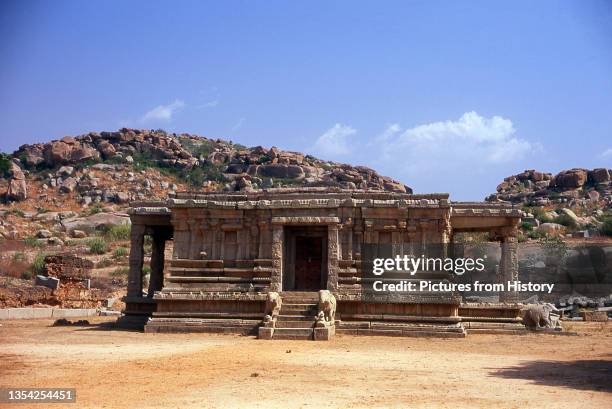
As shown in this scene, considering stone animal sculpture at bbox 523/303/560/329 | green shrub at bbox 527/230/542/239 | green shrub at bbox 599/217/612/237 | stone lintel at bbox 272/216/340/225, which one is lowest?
stone animal sculpture at bbox 523/303/560/329

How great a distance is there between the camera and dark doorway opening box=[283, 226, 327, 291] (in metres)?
22.3

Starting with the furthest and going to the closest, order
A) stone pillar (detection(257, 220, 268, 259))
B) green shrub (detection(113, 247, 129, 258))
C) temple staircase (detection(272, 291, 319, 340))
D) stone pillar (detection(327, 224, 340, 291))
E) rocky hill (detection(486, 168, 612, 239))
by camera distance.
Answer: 1. rocky hill (detection(486, 168, 612, 239))
2. green shrub (detection(113, 247, 129, 258))
3. stone pillar (detection(257, 220, 268, 259))
4. stone pillar (detection(327, 224, 340, 291))
5. temple staircase (detection(272, 291, 319, 340))

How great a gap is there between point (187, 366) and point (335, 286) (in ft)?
30.0

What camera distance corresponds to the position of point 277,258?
21.4 meters

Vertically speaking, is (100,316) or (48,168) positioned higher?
(48,168)

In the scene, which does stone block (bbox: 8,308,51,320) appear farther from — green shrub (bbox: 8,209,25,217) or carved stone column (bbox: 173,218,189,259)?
green shrub (bbox: 8,209,25,217)

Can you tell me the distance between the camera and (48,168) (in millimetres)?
82625

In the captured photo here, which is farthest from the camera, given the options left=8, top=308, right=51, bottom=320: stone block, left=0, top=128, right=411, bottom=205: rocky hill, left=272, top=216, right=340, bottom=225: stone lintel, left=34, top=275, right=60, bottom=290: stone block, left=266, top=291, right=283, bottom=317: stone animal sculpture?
left=0, top=128, right=411, bottom=205: rocky hill

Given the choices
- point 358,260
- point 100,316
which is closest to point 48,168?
point 100,316

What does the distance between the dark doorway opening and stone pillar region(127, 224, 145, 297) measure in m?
5.85

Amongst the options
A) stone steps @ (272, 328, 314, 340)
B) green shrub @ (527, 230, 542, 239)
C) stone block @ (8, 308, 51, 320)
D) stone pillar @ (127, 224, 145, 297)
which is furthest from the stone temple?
green shrub @ (527, 230, 542, 239)

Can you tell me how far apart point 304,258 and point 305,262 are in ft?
0.48

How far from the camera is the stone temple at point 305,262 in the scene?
2008 centimetres

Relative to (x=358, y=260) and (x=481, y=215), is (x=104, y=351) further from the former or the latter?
(x=481, y=215)
